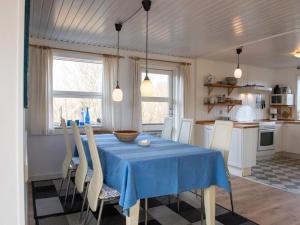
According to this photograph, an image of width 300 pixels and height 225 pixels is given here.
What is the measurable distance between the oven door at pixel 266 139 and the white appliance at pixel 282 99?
50.1 inches

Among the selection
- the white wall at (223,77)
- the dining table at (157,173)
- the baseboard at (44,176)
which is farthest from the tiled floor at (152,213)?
the white wall at (223,77)

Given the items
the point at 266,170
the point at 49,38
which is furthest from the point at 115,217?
the point at 266,170

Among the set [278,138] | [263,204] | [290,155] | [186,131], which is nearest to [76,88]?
[186,131]

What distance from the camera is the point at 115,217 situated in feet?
8.89

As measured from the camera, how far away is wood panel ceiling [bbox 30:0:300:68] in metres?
2.71

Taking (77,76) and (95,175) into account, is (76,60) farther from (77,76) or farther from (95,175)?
(95,175)

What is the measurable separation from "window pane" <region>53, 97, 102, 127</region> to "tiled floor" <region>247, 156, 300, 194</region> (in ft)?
10.1

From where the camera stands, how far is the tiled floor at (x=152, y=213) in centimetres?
260

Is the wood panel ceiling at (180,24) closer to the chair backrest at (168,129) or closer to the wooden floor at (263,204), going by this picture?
the chair backrest at (168,129)

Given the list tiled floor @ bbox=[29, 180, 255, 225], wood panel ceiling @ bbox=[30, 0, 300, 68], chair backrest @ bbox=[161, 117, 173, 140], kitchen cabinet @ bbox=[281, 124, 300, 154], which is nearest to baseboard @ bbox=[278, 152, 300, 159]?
kitchen cabinet @ bbox=[281, 124, 300, 154]

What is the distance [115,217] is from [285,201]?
226cm

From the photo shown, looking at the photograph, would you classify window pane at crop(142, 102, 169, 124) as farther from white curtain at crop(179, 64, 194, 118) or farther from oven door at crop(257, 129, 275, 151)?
oven door at crop(257, 129, 275, 151)

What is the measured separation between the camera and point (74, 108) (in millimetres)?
4445

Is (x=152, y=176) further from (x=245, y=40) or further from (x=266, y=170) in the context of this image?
(x=266, y=170)
